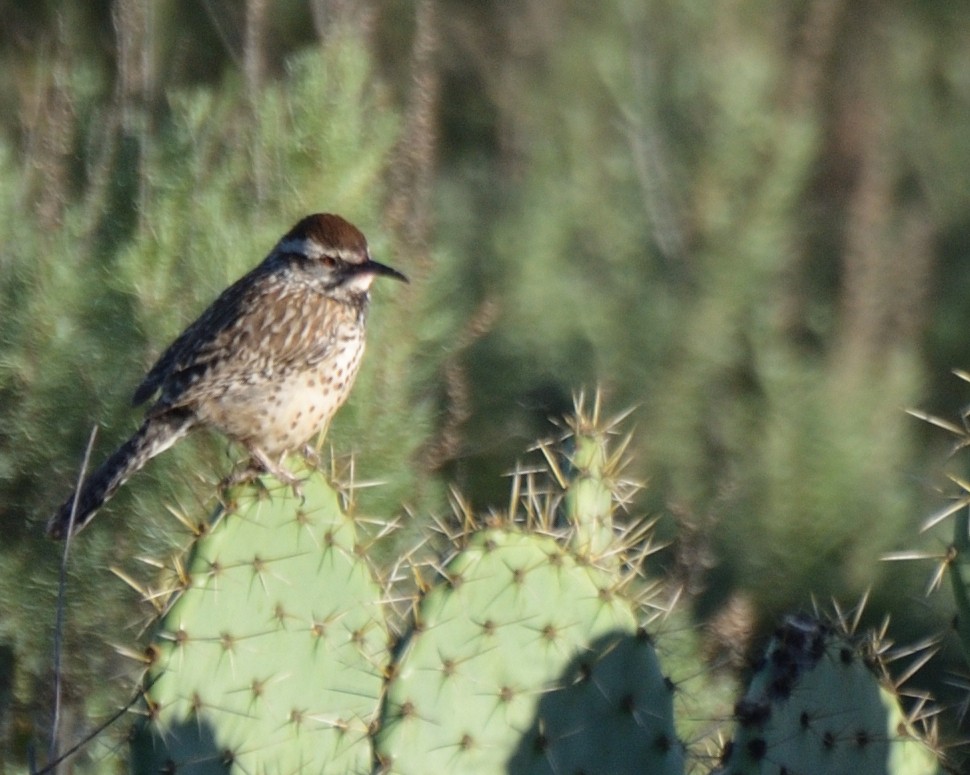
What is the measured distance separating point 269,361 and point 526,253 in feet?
7.19

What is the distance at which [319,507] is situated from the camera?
2.85 meters

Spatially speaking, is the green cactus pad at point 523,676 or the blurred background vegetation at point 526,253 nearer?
the green cactus pad at point 523,676

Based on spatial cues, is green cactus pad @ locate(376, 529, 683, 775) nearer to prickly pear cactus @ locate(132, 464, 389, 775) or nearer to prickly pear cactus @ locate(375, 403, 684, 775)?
prickly pear cactus @ locate(375, 403, 684, 775)

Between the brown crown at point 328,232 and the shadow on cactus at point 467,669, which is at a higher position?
the brown crown at point 328,232

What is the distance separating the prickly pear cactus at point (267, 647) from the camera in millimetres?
2703

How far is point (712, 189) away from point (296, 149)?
5.45 feet

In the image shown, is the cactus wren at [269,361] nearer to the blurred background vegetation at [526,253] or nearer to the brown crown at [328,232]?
the brown crown at [328,232]

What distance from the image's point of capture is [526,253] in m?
5.62

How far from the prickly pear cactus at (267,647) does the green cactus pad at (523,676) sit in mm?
307


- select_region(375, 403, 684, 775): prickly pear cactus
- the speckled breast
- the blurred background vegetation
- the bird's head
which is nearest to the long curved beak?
the bird's head

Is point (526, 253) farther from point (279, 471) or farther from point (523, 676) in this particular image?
point (523, 676)

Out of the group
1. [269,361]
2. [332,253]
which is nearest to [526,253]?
[332,253]

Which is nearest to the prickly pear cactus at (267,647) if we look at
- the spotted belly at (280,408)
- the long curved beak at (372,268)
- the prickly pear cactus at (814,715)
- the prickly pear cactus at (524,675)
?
the prickly pear cactus at (524,675)

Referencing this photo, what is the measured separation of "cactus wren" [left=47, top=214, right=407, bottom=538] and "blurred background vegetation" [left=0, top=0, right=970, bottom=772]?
23 cm
